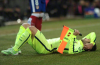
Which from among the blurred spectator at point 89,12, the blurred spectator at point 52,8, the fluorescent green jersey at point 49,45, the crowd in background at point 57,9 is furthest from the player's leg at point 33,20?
the blurred spectator at point 89,12

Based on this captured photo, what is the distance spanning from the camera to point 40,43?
13.3 ft

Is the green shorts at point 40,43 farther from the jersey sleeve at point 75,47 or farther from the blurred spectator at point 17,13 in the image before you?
the blurred spectator at point 17,13

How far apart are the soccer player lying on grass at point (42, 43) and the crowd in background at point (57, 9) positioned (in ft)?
34.9

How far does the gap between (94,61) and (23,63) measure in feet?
4.15

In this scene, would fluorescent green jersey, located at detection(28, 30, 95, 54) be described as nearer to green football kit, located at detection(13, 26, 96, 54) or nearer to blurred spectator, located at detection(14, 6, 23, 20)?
green football kit, located at detection(13, 26, 96, 54)

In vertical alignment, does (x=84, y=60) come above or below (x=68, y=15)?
above

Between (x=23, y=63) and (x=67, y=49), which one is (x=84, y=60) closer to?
(x=67, y=49)

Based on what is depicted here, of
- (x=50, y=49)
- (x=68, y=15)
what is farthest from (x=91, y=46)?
(x=68, y=15)

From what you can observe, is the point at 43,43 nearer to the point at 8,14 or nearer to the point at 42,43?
the point at 42,43

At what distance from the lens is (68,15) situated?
2031cm

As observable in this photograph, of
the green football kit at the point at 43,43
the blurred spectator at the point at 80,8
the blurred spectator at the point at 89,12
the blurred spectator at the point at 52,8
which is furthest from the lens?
the blurred spectator at the point at 80,8

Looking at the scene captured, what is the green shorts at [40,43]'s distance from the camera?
4.00m

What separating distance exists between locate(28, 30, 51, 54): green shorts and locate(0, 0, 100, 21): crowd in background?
1077 cm

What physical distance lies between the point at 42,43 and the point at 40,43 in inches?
1.6
